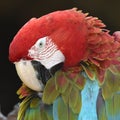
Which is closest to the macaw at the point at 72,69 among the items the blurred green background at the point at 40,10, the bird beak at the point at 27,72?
the bird beak at the point at 27,72

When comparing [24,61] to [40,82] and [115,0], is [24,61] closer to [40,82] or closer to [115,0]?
[40,82]

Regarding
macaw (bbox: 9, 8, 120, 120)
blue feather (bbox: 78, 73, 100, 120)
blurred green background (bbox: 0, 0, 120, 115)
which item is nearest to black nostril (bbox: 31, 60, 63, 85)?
macaw (bbox: 9, 8, 120, 120)

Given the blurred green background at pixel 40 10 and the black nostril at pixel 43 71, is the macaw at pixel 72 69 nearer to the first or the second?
the black nostril at pixel 43 71

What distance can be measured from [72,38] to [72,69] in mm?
107

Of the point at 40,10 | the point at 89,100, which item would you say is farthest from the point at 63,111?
the point at 40,10

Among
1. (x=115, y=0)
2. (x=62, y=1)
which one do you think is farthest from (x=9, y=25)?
(x=115, y=0)

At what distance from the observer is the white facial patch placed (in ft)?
6.29

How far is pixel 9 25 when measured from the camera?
12.9 ft

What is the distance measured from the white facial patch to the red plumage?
0.05 ft

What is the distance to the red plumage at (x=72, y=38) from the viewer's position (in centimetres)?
191

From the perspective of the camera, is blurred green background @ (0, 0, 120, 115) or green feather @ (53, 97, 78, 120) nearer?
green feather @ (53, 97, 78, 120)

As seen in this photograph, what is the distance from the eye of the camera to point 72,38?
1943 mm

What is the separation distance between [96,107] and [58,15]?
34 cm

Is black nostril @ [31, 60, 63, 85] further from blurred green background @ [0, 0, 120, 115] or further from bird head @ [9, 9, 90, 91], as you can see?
blurred green background @ [0, 0, 120, 115]
